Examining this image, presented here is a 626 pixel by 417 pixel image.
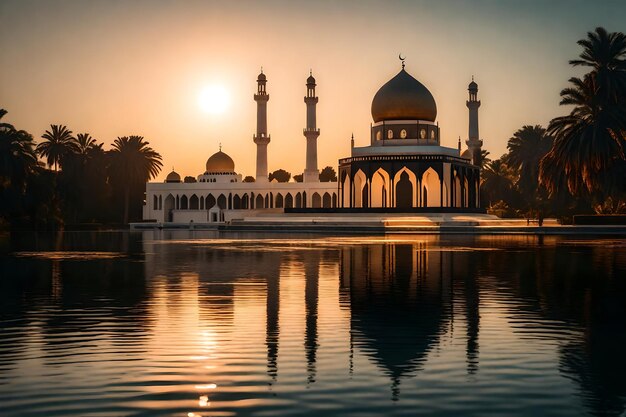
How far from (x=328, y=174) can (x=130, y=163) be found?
45.5 meters

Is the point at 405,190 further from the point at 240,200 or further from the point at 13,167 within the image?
the point at 13,167

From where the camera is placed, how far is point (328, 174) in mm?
131875

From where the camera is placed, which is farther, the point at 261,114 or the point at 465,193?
the point at 261,114

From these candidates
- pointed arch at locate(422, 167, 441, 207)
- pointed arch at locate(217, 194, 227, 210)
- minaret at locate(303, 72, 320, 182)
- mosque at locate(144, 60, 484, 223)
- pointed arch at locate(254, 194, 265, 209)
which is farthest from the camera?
pointed arch at locate(217, 194, 227, 210)

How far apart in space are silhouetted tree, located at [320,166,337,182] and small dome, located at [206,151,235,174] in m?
30.7

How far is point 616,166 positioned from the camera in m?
54.8

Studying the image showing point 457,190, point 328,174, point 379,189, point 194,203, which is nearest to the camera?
point 457,190

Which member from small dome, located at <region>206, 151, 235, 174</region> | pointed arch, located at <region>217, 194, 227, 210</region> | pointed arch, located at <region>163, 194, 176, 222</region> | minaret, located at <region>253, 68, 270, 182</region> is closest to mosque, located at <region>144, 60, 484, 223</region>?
minaret, located at <region>253, 68, 270, 182</region>

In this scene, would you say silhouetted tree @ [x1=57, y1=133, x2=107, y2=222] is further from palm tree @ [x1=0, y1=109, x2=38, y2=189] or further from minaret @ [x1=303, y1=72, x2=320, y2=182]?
minaret @ [x1=303, y1=72, x2=320, y2=182]

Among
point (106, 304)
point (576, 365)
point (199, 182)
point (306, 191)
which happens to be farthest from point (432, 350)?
point (199, 182)

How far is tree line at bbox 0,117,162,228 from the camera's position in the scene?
64562mm

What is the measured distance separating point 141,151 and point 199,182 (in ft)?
23.8

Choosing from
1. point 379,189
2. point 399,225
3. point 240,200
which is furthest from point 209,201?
point 399,225

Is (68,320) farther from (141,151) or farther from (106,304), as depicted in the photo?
(141,151)
